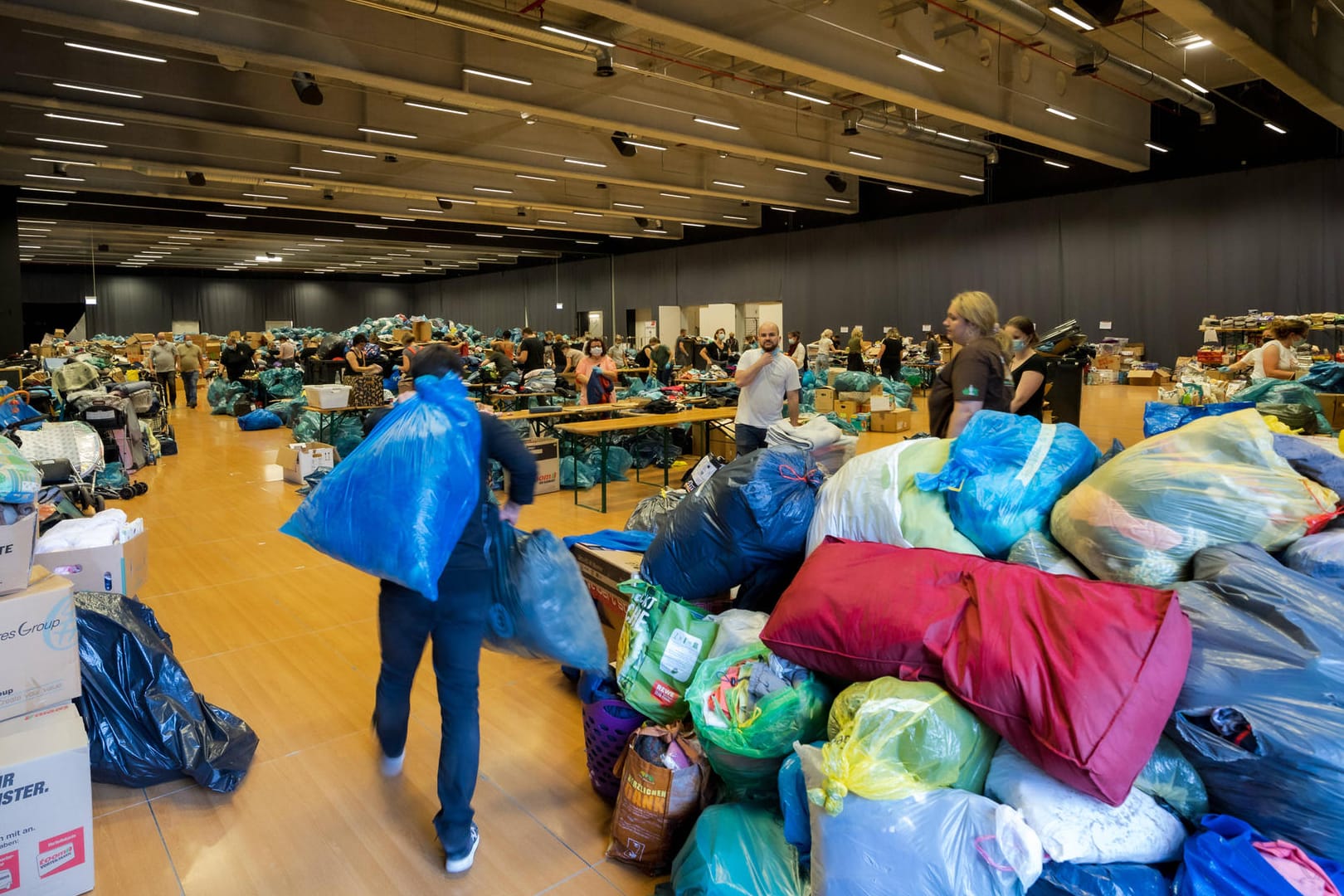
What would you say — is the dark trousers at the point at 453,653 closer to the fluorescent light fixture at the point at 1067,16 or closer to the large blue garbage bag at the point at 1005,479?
the large blue garbage bag at the point at 1005,479

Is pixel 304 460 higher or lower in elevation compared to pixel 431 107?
lower

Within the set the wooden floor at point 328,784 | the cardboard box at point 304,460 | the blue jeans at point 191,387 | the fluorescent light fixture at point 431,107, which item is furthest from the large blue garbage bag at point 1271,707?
the blue jeans at point 191,387

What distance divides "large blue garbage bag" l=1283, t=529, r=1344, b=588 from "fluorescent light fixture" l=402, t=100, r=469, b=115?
32.8ft

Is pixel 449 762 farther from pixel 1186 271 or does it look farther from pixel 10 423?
pixel 1186 271

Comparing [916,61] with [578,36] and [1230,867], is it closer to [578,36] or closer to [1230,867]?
[578,36]

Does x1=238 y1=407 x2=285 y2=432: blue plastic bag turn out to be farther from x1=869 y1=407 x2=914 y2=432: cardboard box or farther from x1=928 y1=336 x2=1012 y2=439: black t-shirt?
x1=928 y1=336 x2=1012 y2=439: black t-shirt

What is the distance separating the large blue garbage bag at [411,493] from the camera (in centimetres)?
171


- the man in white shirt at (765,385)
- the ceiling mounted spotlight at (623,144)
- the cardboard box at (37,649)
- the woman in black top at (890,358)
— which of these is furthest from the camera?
the woman in black top at (890,358)

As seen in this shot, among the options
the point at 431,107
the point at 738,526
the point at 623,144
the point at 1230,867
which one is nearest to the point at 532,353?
the point at 431,107

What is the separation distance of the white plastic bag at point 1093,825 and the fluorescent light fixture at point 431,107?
10152mm

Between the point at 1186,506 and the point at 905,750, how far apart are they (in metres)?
0.84

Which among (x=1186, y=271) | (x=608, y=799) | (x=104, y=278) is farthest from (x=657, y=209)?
(x=104, y=278)

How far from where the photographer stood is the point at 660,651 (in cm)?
216

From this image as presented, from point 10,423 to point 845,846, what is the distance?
5.07 metres
